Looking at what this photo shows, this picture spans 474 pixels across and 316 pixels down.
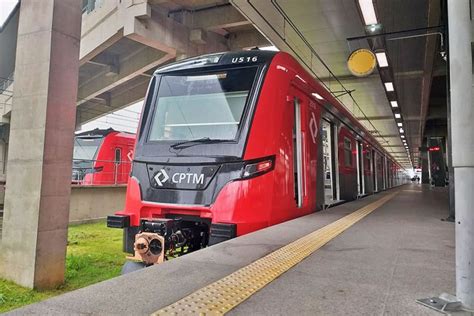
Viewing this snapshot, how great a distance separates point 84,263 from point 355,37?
8292mm

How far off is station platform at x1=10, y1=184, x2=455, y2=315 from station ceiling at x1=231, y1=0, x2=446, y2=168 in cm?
474

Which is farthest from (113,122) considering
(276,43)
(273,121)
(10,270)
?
(273,121)

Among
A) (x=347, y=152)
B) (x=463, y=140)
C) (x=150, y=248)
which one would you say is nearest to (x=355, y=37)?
(x=347, y=152)

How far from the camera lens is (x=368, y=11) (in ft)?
24.6

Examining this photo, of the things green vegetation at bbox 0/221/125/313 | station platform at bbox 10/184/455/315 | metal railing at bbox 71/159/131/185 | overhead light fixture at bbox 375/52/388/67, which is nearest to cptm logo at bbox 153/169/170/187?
station platform at bbox 10/184/455/315

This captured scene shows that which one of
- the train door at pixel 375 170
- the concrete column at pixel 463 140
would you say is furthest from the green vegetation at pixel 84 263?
the train door at pixel 375 170

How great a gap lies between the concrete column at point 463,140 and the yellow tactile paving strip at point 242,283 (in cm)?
Result: 109

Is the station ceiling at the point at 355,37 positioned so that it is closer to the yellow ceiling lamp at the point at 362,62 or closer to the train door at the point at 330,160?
the yellow ceiling lamp at the point at 362,62

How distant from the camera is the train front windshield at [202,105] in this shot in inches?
174

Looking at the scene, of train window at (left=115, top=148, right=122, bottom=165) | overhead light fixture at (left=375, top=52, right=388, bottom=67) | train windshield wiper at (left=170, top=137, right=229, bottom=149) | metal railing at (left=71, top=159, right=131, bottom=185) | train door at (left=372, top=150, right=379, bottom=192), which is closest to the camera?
train windshield wiper at (left=170, top=137, right=229, bottom=149)

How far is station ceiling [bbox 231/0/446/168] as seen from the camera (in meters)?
8.74

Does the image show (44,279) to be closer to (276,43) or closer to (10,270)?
(10,270)

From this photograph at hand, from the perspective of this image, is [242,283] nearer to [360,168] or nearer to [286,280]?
[286,280]

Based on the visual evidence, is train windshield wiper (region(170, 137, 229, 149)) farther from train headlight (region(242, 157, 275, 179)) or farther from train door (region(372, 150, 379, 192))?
train door (region(372, 150, 379, 192))
